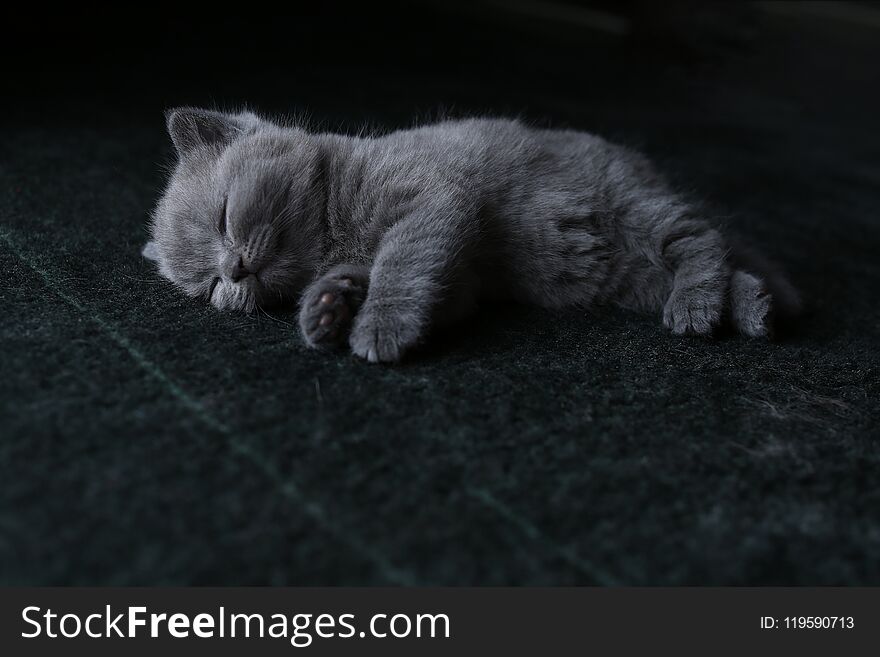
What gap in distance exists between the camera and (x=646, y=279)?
1569 mm

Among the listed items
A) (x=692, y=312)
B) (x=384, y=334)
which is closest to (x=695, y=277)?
(x=692, y=312)

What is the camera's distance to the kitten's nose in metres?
1.37

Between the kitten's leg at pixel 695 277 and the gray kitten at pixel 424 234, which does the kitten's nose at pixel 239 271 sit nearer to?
the gray kitten at pixel 424 234

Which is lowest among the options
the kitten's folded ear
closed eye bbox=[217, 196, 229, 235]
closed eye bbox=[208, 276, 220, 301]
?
closed eye bbox=[208, 276, 220, 301]

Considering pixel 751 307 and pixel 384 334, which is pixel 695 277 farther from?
pixel 384 334

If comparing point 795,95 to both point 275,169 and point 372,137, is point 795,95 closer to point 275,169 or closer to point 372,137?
point 372,137

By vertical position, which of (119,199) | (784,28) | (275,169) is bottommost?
(119,199)

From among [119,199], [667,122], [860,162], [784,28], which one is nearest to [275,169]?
[119,199]

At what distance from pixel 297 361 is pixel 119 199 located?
916 millimetres

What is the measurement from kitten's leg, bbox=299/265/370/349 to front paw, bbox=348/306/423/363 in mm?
24

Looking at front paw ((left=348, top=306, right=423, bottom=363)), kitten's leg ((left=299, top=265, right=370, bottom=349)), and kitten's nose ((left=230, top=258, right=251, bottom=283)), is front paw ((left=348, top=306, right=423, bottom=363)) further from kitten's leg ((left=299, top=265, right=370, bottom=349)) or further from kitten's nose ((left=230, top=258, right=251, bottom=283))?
kitten's nose ((left=230, top=258, right=251, bottom=283))

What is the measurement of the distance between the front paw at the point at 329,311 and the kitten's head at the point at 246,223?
12 cm

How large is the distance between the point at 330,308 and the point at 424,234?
0.22 metres

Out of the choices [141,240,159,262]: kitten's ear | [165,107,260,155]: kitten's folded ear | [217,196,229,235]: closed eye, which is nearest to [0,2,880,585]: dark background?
[141,240,159,262]: kitten's ear
